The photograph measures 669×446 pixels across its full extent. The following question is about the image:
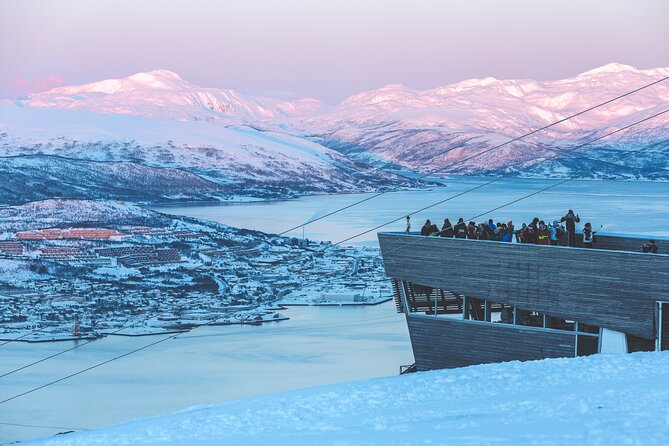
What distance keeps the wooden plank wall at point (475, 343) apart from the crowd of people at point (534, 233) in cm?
131

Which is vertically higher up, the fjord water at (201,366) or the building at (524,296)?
the building at (524,296)

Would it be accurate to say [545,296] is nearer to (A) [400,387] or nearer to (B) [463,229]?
(B) [463,229]

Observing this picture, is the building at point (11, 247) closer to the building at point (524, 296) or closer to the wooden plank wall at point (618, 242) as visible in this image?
the building at point (524, 296)

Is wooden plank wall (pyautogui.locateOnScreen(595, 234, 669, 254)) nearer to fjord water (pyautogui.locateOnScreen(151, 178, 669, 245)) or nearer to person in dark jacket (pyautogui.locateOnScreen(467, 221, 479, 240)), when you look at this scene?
person in dark jacket (pyautogui.locateOnScreen(467, 221, 479, 240))

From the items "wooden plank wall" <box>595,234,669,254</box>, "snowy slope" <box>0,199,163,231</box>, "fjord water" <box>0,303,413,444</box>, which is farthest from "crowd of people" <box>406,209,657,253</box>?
"snowy slope" <box>0,199,163,231</box>

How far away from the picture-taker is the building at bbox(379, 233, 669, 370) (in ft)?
52.7

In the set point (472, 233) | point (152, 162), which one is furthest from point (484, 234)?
point (152, 162)

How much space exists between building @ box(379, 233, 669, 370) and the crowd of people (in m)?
0.36

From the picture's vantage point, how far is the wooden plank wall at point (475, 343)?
55.1 feet

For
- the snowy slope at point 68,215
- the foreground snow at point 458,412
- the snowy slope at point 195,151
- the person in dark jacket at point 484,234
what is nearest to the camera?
→ the foreground snow at point 458,412

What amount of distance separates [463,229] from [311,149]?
15610 cm

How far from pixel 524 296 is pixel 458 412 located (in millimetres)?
5400

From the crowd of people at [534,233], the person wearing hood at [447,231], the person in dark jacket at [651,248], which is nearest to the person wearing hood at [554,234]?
the crowd of people at [534,233]

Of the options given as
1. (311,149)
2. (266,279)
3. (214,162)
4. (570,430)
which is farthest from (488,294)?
(311,149)
